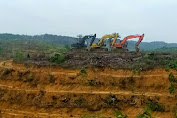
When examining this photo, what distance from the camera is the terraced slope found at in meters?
13.8

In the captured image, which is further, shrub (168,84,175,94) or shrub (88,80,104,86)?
shrub (88,80,104,86)

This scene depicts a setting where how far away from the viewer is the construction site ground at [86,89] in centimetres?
1387

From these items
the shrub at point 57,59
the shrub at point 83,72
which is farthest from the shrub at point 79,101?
the shrub at point 57,59

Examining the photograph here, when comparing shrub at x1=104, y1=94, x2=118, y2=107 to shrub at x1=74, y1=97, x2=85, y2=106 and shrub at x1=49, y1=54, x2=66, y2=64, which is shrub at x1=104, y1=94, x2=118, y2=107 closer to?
shrub at x1=74, y1=97, x2=85, y2=106

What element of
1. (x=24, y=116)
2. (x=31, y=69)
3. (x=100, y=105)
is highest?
(x=31, y=69)

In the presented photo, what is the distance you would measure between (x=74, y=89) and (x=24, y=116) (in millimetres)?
3317

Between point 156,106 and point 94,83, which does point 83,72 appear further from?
point 156,106

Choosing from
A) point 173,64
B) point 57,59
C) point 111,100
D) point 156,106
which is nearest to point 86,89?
point 111,100

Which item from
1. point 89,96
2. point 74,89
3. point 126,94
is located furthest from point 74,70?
point 126,94

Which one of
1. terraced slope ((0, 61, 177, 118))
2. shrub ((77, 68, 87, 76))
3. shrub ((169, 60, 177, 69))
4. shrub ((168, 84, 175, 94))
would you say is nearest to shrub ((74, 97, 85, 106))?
terraced slope ((0, 61, 177, 118))

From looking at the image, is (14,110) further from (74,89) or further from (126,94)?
(126,94)

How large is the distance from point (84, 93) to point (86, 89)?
57 cm

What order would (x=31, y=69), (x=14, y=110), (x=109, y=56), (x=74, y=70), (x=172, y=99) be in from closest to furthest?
1. (x=172, y=99)
2. (x=14, y=110)
3. (x=74, y=70)
4. (x=31, y=69)
5. (x=109, y=56)

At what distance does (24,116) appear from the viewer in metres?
14.4
